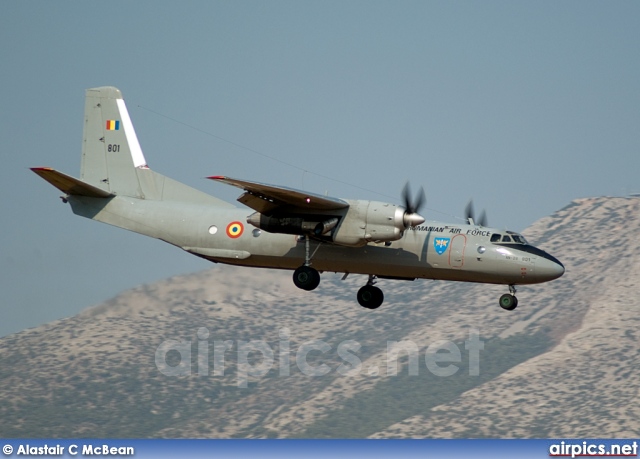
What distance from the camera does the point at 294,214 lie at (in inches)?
1588

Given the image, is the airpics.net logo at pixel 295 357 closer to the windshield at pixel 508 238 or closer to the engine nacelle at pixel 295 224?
the engine nacelle at pixel 295 224

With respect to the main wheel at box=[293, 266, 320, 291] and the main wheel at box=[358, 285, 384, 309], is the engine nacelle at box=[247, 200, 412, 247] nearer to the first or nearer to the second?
the main wheel at box=[293, 266, 320, 291]

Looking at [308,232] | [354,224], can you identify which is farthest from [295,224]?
[354,224]

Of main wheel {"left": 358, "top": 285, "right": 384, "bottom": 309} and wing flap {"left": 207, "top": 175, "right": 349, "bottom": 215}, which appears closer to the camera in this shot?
wing flap {"left": 207, "top": 175, "right": 349, "bottom": 215}

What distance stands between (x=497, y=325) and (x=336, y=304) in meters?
19.6

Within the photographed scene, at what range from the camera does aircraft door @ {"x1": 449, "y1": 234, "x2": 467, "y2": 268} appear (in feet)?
132

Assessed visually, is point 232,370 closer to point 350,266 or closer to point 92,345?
point 92,345

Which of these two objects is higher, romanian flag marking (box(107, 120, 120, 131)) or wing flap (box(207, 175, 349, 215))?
romanian flag marking (box(107, 120, 120, 131))

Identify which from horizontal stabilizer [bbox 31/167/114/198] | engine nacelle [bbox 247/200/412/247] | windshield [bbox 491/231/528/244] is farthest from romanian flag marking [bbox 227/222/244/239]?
windshield [bbox 491/231/528/244]

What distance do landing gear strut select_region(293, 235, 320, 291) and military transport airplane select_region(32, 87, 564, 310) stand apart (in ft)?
0.13

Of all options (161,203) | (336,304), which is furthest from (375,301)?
(336,304)

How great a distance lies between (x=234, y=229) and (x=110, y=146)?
317 inches

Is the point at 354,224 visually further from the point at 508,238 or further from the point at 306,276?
the point at 508,238

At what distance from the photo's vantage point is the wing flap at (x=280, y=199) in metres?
38.4
